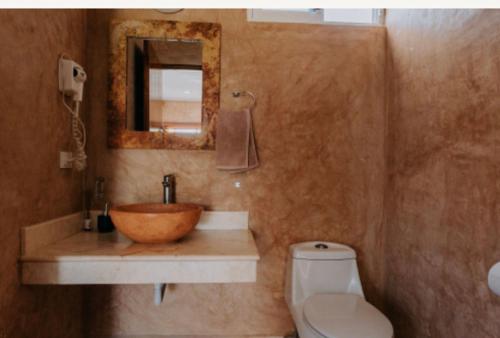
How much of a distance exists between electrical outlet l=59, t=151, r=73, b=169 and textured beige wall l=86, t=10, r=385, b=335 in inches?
7.9

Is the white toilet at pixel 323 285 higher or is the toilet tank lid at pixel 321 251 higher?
the toilet tank lid at pixel 321 251

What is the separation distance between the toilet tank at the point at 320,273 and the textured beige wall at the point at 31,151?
1.19 meters

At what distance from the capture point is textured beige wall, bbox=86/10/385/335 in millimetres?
1697

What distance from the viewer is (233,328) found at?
1741 mm

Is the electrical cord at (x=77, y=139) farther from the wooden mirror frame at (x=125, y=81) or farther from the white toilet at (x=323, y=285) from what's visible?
the white toilet at (x=323, y=285)

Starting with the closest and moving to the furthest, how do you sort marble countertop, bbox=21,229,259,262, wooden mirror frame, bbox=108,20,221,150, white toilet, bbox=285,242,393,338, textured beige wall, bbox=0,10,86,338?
textured beige wall, bbox=0,10,86,338 < marble countertop, bbox=21,229,259,262 < white toilet, bbox=285,242,393,338 < wooden mirror frame, bbox=108,20,221,150

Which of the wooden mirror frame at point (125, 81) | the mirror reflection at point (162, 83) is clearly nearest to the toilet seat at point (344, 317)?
the wooden mirror frame at point (125, 81)

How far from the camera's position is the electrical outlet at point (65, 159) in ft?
4.62

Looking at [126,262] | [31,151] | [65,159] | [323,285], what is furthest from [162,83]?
[323,285]

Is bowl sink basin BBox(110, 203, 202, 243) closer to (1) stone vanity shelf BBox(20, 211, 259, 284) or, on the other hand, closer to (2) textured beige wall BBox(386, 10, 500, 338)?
(1) stone vanity shelf BBox(20, 211, 259, 284)

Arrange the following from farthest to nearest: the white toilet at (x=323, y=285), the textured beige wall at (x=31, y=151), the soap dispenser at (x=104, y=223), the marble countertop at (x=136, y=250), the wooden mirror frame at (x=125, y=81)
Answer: the wooden mirror frame at (x=125, y=81)
the soap dispenser at (x=104, y=223)
the white toilet at (x=323, y=285)
the marble countertop at (x=136, y=250)
the textured beige wall at (x=31, y=151)

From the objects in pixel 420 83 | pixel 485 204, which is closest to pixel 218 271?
pixel 485 204

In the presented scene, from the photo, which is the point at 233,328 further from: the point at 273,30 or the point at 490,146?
the point at 273,30

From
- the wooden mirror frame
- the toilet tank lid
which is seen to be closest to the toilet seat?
the toilet tank lid
